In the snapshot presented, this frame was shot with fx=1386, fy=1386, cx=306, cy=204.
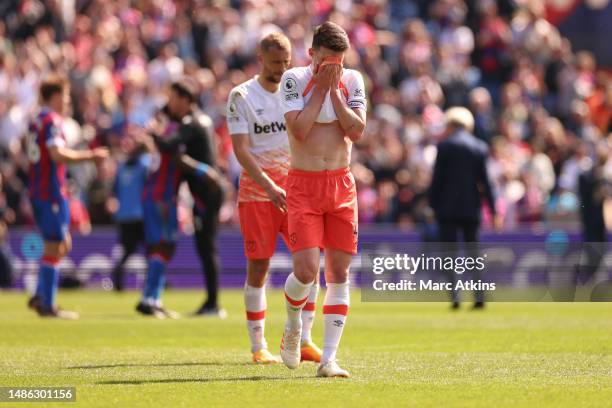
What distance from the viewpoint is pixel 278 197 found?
11.1 meters

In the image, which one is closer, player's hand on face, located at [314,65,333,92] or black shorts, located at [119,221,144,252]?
player's hand on face, located at [314,65,333,92]

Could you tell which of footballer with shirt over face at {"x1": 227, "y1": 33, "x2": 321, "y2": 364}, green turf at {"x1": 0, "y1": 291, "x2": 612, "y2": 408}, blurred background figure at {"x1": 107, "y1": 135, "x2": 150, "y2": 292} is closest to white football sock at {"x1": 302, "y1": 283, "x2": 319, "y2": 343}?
footballer with shirt over face at {"x1": 227, "y1": 33, "x2": 321, "y2": 364}

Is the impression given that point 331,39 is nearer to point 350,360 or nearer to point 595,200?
point 350,360

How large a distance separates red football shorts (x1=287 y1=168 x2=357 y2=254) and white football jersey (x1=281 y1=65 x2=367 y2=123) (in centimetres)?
45

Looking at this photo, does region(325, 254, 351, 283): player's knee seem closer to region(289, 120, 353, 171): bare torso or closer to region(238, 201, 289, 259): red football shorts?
region(289, 120, 353, 171): bare torso

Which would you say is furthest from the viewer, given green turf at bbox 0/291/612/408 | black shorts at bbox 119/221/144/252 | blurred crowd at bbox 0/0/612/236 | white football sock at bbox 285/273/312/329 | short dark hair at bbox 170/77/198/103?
blurred crowd at bbox 0/0/612/236

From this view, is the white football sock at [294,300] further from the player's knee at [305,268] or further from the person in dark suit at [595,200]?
the person in dark suit at [595,200]

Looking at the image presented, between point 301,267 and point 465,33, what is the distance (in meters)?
22.0

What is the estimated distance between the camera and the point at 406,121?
94.1ft

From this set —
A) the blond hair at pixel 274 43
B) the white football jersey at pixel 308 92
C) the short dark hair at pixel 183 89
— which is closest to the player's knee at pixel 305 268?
the white football jersey at pixel 308 92

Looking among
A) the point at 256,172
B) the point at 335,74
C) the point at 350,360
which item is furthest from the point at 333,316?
the point at 335,74

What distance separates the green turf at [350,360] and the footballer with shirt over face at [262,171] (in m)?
0.42

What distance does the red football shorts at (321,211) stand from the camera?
1031 cm

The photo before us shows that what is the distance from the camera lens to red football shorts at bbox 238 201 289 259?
1170 centimetres
